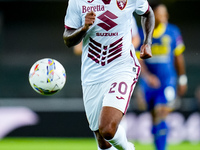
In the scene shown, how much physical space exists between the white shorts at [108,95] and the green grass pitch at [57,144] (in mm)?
4572

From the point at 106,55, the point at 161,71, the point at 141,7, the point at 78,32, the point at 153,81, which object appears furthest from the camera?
the point at 161,71

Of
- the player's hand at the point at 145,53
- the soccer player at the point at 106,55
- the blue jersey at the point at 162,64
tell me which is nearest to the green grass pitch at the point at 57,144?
the blue jersey at the point at 162,64

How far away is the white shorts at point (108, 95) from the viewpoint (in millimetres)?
4988

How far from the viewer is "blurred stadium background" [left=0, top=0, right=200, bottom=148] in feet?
38.3

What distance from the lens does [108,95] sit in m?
5.04

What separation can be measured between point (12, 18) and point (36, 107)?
8673 millimetres

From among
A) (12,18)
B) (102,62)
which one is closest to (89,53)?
(102,62)

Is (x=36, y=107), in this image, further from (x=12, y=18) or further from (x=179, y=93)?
(x=12, y=18)

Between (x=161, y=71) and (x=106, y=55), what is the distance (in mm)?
3041

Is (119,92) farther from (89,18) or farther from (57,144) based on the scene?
(57,144)

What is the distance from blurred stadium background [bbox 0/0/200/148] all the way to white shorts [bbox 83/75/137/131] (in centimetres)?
626

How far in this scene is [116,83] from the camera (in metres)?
5.09

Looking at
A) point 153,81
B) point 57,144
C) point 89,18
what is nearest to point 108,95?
point 89,18

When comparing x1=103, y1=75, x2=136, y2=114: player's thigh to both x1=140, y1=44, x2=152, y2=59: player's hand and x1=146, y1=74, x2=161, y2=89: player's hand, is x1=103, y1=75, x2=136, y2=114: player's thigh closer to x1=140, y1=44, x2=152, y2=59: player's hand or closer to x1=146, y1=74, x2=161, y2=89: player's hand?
x1=140, y1=44, x2=152, y2=59: player's hand
